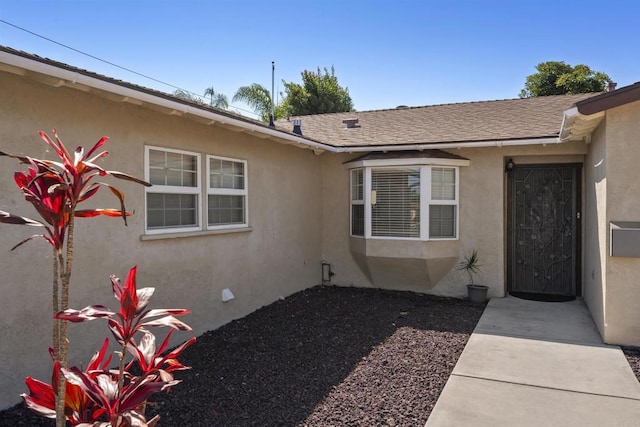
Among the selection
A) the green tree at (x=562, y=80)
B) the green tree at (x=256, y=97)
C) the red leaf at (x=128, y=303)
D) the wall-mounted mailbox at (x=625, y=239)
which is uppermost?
the green tree at (x=562, y=80)

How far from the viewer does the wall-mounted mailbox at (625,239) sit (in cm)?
577

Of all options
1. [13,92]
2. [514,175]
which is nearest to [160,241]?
[13,92]

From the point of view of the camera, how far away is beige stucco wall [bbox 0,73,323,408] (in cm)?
421

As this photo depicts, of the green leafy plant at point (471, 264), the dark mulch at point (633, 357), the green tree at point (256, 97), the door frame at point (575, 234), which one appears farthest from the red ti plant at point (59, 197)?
the green tree at point (256, 97)

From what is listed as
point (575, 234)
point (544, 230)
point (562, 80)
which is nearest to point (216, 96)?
point (562, 80)

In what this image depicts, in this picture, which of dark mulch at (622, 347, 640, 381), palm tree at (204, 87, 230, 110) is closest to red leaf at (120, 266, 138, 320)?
dark mulch at (622, 347, 640, 381)

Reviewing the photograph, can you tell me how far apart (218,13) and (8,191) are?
8947mm

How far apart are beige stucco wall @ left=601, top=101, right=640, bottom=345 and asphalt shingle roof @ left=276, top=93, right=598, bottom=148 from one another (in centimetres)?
230

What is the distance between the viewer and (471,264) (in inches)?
366

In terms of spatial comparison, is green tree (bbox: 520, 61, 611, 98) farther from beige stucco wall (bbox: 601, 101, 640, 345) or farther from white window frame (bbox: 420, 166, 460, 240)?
beige stucco wall (bbox: 601, 101, 640, 345)

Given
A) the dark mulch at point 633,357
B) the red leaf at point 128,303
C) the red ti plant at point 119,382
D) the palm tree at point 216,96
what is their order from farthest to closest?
the palm tree at point 216,96 < the dark mulch at point 633,357 < the red leaf at point 128,303 < the red ti plant at point 119,382

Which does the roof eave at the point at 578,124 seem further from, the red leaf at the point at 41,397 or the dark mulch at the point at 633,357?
the red leaf at the point at 41,397

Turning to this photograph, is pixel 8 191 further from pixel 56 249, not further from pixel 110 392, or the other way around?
pixel 110 392

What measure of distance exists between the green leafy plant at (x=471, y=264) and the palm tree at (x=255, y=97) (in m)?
24.9
